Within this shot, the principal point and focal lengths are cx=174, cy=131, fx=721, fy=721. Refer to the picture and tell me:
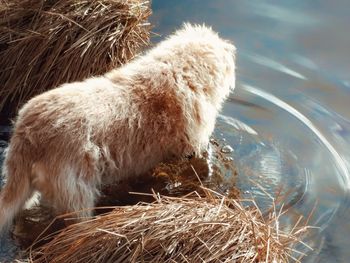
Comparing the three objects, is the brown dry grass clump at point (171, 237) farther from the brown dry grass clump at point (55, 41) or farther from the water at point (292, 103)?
the brown dry grass clump at point (55, 41)

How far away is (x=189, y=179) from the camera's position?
17.6 ft

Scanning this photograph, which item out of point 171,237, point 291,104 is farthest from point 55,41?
point 171,237

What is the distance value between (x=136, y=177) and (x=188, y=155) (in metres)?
0.42

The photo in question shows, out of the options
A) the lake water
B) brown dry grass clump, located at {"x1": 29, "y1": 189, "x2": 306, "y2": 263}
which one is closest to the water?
the lake water

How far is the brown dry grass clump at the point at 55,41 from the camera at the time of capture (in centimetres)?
551

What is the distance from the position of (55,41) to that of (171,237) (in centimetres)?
251

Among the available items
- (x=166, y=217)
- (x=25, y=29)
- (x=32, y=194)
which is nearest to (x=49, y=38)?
(x=25, y=29)

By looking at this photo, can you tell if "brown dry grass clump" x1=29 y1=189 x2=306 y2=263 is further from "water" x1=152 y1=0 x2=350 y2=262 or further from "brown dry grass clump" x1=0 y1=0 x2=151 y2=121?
"brown dry grass clump" x1=0 y1=0 x2=151 y2=121

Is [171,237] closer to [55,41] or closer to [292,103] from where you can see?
[55,41]

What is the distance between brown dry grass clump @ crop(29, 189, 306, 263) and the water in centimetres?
85

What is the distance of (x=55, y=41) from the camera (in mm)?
5539

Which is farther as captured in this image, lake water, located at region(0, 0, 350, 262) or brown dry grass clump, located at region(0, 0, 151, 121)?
brown dry grass clump, located at region(0, 0, 151, 121)

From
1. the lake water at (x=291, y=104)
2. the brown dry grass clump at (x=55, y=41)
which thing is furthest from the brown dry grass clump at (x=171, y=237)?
the brown dry grass clump at (x=55, y=41)

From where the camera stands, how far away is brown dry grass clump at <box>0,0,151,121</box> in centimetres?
551
